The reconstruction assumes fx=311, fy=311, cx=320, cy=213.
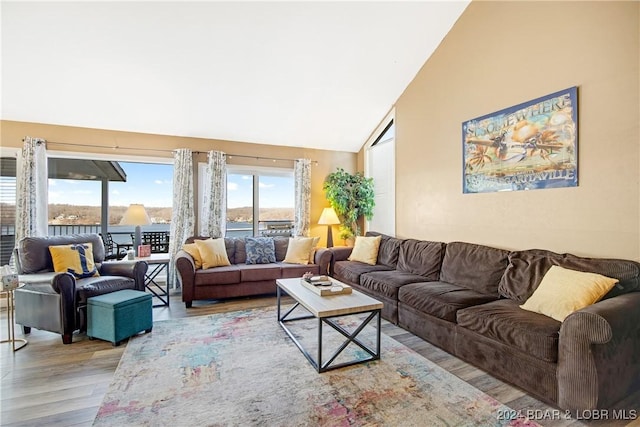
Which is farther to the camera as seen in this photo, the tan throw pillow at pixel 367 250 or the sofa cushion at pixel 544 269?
the tan throw pillow at pixel 367 250

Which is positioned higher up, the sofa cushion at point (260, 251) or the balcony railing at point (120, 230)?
the balcony railing at point (120, 230)

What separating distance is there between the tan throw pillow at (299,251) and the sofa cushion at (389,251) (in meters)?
1.08

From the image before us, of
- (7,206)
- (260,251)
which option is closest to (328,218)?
(260,251)

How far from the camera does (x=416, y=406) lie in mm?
1971

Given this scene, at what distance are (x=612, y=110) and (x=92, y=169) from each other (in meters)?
6.33

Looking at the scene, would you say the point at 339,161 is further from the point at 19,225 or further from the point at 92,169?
the point at 19,225

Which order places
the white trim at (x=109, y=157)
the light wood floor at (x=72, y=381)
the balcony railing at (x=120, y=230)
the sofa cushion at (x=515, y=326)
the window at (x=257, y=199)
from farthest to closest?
the window at (x=257, y=199) < the white trim at (x=109, y=157) < the balcony railing at (x=120, y=230) < the sofa cushion at (x=515, y=326) < the light wood floor at (x=72, y=381)

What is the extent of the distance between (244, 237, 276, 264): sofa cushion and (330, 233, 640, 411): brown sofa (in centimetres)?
156

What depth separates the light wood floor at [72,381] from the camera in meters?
1.86

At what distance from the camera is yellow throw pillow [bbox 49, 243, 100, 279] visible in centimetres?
332

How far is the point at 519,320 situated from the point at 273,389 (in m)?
1.79

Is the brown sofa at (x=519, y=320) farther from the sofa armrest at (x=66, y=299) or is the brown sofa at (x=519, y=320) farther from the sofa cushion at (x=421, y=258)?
the sofa armrest at (x=66, y=299)

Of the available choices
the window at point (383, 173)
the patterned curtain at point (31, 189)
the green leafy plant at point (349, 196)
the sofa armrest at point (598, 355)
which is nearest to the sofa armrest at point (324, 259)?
the green leafy plant at point (349, 196)

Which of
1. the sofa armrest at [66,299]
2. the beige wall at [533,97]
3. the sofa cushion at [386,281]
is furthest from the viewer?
the sofa cushion at [386,281]
